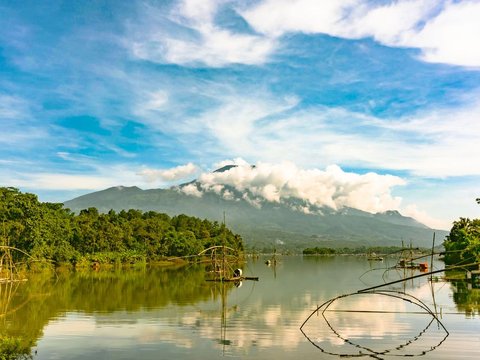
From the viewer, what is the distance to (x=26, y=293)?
2889cm

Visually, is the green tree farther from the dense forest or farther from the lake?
the dense forest

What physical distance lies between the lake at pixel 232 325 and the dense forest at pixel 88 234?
19.1 feet

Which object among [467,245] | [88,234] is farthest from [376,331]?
[88,234]

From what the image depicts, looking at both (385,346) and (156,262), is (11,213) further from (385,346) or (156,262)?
(385,346)

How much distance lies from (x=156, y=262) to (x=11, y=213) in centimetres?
2919

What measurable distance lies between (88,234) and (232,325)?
42.4 metres

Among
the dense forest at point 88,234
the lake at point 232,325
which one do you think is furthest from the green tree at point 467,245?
the dense forest at point 88,234

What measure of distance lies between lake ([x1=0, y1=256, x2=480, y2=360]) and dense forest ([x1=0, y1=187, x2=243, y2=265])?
582 centimetres

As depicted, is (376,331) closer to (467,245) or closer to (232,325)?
(232,325)

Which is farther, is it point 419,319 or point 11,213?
point 11,213

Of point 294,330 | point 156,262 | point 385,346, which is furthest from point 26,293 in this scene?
point 156,262

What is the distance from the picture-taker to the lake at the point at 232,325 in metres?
14.8

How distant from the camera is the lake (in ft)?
48.5

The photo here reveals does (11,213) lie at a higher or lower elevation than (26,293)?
higher
